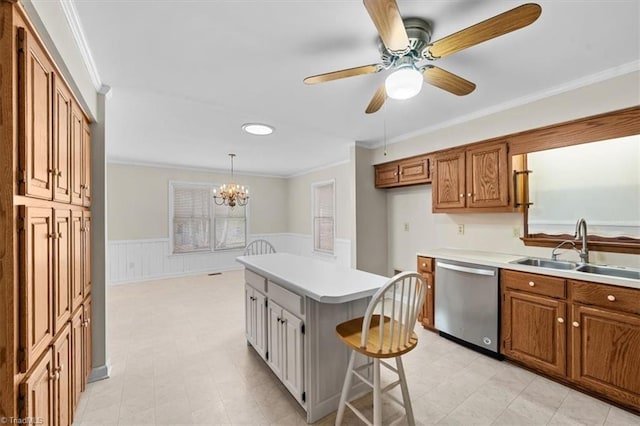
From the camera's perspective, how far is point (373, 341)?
154 cm

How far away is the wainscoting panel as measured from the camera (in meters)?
5.20

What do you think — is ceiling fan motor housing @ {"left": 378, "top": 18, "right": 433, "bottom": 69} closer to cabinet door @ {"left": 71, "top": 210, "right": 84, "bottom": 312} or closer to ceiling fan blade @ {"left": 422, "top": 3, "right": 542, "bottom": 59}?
ceiling fan blade @ {"left": 422, "top": 3, "right": 542, "bottom": 59}

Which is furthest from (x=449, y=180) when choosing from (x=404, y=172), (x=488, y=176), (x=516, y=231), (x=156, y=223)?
(x=156, y=223)

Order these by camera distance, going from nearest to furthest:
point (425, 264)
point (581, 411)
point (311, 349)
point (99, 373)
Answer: point (311, 349), point (581, 411), point (99, 373), point (425, 264)

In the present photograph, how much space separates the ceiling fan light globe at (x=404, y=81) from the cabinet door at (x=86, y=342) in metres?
2.57

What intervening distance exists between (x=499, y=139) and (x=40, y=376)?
12.2 feet

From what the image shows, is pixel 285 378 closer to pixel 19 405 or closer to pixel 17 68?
pixel 19 405

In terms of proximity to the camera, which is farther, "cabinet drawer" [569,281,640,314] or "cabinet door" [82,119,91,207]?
"cabinet door" [82,119,91,207]

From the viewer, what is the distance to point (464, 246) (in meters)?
3.18

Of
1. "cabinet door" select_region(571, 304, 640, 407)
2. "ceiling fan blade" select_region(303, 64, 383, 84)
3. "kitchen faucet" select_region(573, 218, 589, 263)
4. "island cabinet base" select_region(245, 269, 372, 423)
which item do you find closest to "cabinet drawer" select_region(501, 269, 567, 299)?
"cabinet door" select_region(571, 304, 640, 407)

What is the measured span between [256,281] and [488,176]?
254 cm

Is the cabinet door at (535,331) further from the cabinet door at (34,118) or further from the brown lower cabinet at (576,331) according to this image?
the cabinet door at (34,118)

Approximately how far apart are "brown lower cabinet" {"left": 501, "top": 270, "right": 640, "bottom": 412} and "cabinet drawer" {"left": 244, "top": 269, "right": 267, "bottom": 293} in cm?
212

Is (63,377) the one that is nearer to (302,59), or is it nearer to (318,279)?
(318,279)
